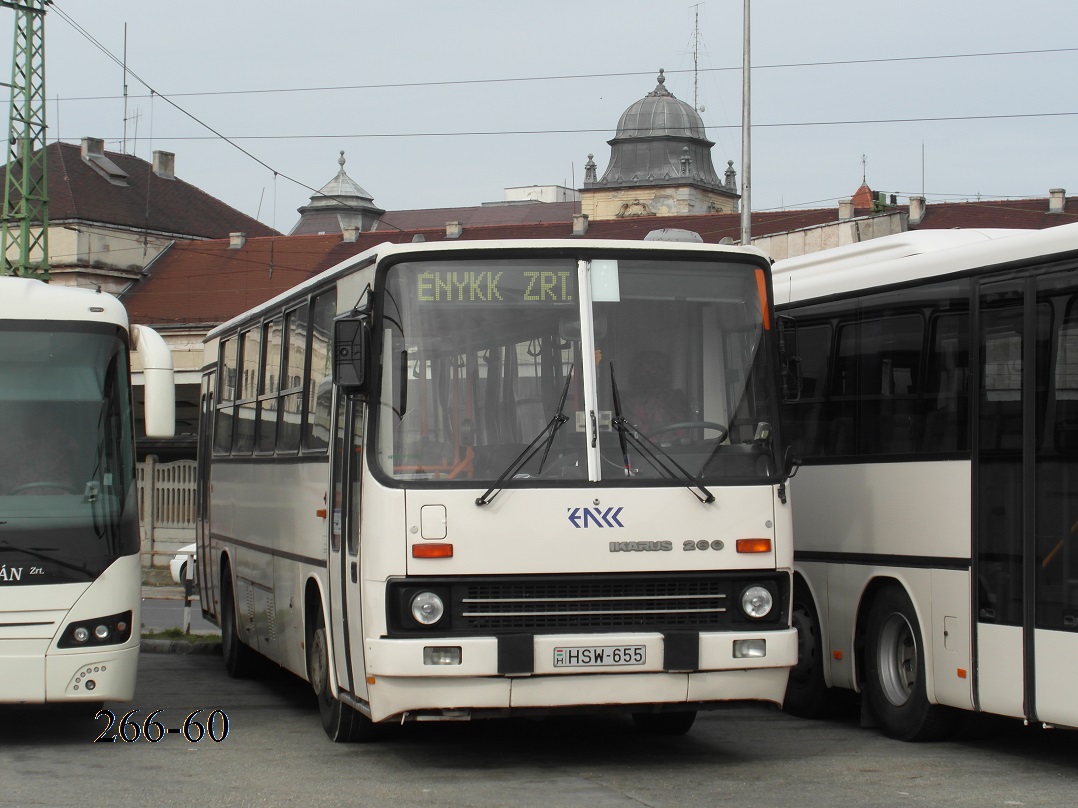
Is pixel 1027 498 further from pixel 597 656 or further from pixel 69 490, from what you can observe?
pixel 69 490

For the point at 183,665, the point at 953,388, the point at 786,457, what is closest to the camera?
the point at 786,457

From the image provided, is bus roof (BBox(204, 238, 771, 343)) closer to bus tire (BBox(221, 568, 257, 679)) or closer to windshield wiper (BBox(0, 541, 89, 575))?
windshield wiper (BBox(0, 541, 89, 575))

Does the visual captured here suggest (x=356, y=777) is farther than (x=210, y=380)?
No

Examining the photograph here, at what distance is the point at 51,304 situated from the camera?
11.4m

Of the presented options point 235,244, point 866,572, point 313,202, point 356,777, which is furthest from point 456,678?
point 313,202

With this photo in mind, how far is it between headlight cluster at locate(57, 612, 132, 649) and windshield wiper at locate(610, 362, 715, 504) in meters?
3.57

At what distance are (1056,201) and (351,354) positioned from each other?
59.5 m

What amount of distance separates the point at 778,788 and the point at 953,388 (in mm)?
2839

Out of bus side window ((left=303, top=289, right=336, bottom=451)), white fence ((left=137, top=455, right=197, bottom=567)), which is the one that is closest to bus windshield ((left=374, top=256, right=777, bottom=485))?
bus side window ((left=303, top=289, right=336, bottom=451))

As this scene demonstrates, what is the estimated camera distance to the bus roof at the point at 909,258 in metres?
10.0

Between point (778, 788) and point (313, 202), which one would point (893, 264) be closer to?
point (778, 788)

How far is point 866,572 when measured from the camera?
11555mm

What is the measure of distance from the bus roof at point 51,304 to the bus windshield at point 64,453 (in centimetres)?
7

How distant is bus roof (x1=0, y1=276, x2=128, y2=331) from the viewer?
11312mm
